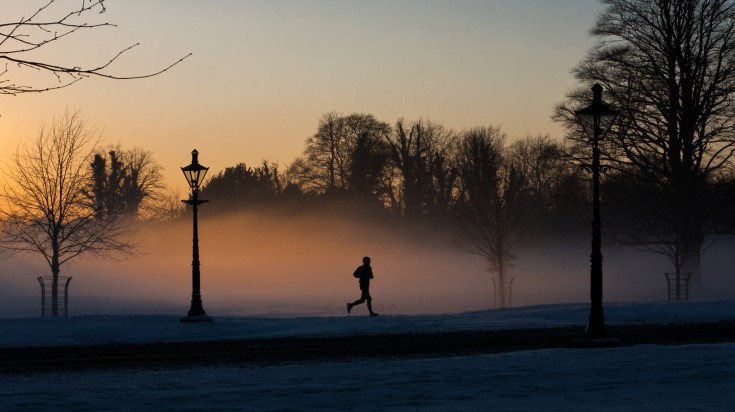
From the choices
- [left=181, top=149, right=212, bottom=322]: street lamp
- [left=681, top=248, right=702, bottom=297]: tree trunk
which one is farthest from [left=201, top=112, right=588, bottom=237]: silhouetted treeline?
[left=181, top=149, right=212, bottom=322]: street lamp

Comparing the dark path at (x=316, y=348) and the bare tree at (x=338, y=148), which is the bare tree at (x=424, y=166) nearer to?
the bare tree at (x=338, y=148)

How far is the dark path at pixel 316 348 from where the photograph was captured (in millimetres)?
16828

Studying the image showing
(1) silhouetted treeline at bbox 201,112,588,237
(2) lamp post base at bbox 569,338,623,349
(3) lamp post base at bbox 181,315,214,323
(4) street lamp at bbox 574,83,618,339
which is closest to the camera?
(2) lamp post base at bbox 569,338,623,349

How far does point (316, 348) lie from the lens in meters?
19.0

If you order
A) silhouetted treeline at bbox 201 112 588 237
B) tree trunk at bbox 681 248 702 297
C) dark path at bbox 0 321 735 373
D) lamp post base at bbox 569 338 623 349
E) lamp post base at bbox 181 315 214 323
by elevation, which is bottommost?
dark path at bbox 0 321 735 373

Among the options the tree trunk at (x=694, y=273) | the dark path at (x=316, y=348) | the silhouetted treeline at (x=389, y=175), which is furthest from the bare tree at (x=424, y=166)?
the dark path at (x=316, y=348)

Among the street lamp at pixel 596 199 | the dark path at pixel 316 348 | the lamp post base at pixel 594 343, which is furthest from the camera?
the street lamp at pixel 596 199

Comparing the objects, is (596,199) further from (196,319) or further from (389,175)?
(389,175)

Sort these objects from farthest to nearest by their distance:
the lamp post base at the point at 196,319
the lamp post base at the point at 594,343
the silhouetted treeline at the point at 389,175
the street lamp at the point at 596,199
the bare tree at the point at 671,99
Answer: the silhouetted treeline at the point at 389,175, the bare tree at the point at 671,99, the lamp post base at the point at 196,319, the street lamp at the point at 596,199, the lamp post base at the point at 594,343

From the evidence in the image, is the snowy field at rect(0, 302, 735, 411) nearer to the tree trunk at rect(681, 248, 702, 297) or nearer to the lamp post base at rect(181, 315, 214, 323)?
the lamp post base at rect(181, 315, 214, 323)

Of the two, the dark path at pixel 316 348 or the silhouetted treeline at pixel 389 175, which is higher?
the silhouetted treeline at pixel 389 175

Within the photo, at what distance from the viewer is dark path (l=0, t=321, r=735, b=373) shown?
55.2ft

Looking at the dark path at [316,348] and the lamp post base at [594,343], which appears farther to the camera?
the lamp post base at [594,343]

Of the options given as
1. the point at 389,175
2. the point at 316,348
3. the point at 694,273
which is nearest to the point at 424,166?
the point at 389,175
